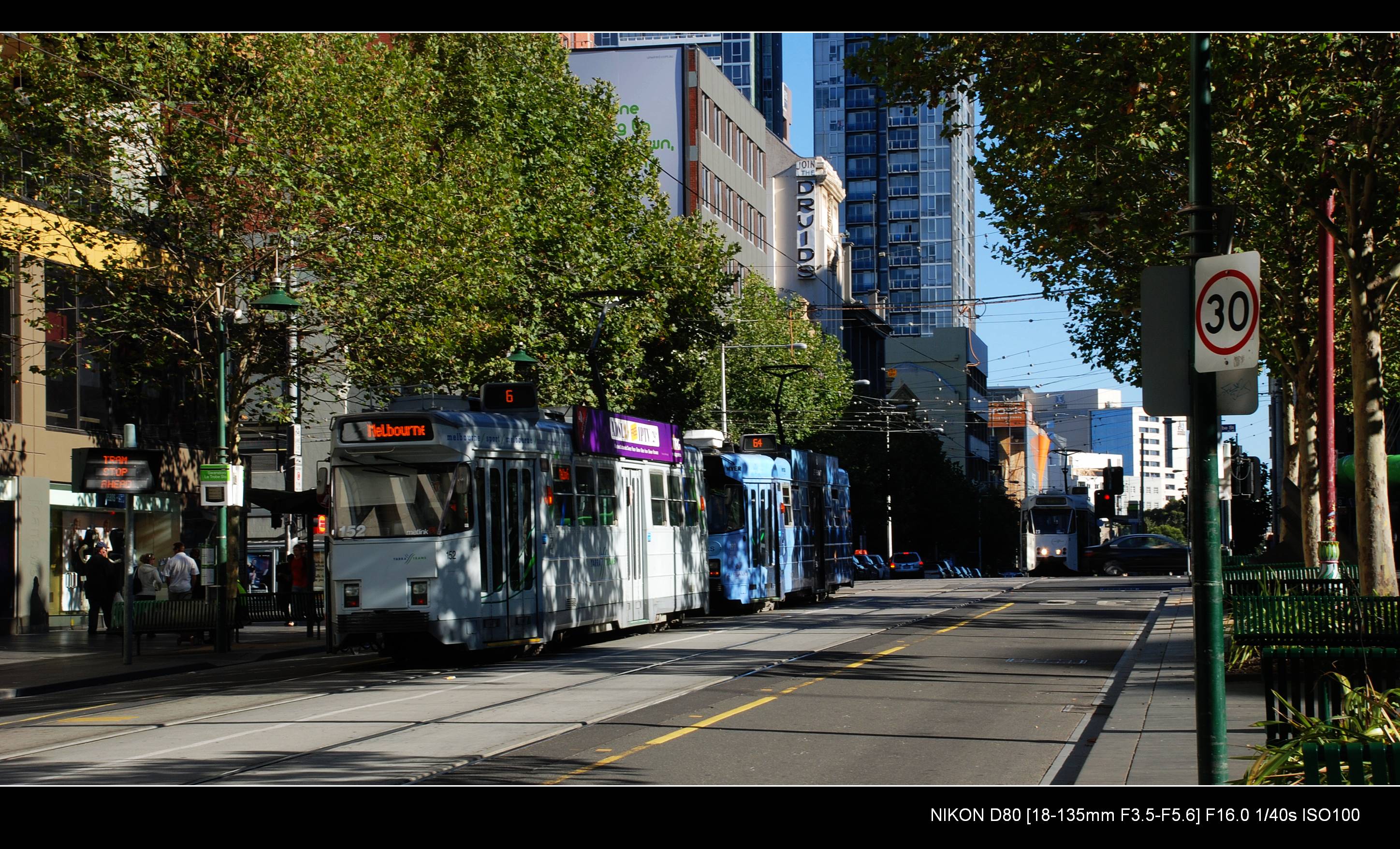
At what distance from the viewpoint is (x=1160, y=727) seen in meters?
12.2

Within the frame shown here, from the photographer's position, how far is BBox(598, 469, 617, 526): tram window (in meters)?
22.2

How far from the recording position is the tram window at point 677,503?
25.8 metres

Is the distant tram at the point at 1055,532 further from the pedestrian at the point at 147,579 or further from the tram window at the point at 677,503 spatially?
the pedestrian at the point at 147,579

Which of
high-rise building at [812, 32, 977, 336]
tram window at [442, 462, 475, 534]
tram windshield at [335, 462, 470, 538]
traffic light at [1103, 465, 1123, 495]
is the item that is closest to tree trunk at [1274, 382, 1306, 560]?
traffic light at [1103, 465, 1123, 495]

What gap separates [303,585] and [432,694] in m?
15.4

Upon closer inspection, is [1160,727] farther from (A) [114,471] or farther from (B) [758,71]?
(B) [758,71]

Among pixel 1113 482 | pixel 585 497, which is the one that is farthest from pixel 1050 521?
pixel 585 497

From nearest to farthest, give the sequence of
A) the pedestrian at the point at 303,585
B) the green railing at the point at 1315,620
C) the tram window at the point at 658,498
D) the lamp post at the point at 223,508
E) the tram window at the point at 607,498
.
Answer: the green railing at the point at 1315,620
the lamp post at the point at 223,508
the tram window at the point at 607,498
the tram window at the point at 658,498
the pedestrian at the point at 303,585

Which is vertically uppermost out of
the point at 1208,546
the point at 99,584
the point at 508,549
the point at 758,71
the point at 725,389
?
the point at 758,71

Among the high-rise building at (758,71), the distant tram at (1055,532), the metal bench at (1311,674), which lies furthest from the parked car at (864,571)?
the high-rise building at (758,71)

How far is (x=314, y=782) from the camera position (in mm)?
9758

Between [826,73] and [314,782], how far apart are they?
545ft

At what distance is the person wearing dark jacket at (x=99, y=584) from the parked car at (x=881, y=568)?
4329 centimetres
